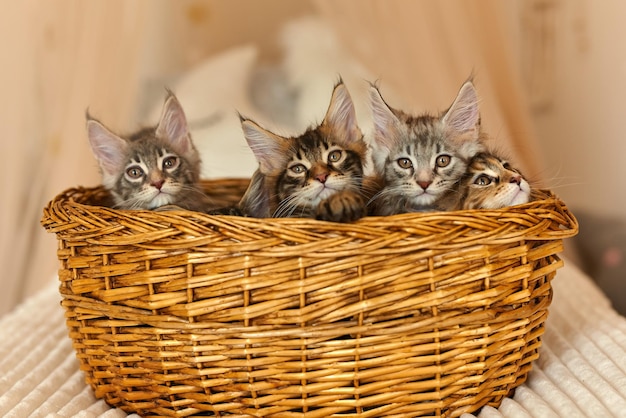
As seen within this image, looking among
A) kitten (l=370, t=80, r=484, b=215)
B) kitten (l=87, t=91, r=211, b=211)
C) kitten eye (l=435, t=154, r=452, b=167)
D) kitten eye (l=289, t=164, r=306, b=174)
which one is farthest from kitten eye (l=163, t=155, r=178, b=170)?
kitten eye (l=435, t=154, r=452, b=167)

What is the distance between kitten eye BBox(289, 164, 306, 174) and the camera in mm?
1236

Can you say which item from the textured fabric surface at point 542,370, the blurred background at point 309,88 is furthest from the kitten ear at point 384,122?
the blurred background at point 309,88

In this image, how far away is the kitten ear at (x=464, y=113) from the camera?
1248mm

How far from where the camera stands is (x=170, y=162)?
1.45 m

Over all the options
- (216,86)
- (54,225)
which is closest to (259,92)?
(216,86)

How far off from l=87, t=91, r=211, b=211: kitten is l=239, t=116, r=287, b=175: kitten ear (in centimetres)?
21

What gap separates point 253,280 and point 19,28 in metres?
1.77

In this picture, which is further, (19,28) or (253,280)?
(19,28)

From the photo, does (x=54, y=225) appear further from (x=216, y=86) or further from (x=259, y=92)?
(x=259, y=92)

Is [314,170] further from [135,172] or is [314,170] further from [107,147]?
[107,147]

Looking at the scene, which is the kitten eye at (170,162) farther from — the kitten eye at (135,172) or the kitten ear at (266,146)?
the kitten ear at (266,146)

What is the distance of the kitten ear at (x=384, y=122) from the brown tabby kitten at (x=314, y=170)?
0.05 meters

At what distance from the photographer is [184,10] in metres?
3.02

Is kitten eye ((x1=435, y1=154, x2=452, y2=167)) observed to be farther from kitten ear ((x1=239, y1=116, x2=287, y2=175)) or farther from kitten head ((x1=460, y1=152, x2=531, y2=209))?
kitten ear ((x1=239, y1=116, x2=287, y2=175))
